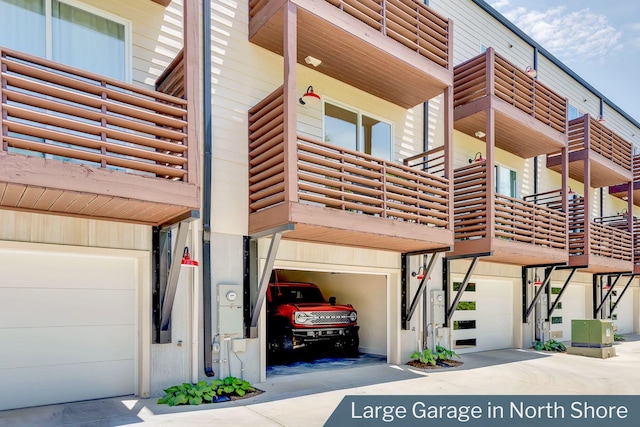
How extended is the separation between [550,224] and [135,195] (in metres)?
10.2

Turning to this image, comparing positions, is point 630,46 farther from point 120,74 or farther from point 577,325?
point 120,74

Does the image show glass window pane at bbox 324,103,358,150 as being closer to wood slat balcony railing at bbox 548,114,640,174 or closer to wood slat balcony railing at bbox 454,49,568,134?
wood slat balcony railing at bbox 454,49,568,134

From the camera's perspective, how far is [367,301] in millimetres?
11078

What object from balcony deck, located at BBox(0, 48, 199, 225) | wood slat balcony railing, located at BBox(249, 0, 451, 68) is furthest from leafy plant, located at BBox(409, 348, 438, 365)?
balcony deck, located at BBox(0, 48, 199, 225)

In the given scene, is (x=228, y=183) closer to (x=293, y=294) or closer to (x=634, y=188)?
(x=293, y=294)

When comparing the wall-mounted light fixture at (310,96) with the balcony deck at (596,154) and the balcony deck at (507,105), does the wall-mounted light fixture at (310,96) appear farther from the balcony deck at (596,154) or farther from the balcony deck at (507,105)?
the balcony deck at (596,154)

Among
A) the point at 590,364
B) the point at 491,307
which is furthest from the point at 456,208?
the point at 590,364

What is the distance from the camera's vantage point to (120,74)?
21.7ft

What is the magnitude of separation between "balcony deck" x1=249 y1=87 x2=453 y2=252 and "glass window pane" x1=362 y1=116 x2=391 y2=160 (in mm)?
1258

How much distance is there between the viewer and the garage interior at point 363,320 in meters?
9.77

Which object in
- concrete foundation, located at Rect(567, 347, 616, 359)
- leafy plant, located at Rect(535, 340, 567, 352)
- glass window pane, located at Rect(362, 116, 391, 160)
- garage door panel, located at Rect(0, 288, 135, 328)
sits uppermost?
glass window pane, located at Rect(362, 116, 391, 160)

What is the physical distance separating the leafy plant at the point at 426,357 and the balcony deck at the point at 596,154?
7.59 m

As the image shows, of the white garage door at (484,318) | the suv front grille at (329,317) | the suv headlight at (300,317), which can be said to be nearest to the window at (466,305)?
the white garage door at (484,318)

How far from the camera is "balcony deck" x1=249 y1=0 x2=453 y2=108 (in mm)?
7461
